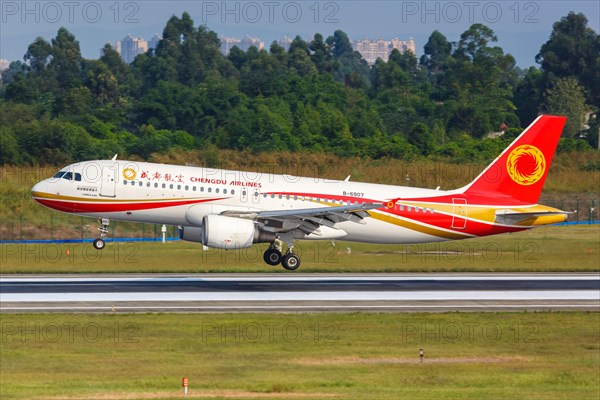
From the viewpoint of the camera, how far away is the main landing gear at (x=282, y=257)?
2087 inches

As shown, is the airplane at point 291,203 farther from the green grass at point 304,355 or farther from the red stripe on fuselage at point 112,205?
the green grass at point 304,355

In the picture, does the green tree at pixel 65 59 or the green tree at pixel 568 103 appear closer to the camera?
the green tree at pixel 568 103

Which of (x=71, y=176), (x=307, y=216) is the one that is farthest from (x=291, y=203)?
(x=71, y=176)

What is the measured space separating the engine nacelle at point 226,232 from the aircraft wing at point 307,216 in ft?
2.70

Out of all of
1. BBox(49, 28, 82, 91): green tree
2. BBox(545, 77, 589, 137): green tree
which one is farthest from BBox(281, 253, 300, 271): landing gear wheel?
BBox(49, 28, 82, 91): green tree

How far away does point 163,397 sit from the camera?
32.5 meters

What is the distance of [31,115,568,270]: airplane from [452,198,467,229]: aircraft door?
0.05 m

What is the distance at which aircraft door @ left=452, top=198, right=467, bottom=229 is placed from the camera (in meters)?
54.7

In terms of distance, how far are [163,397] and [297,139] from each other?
73906 mm

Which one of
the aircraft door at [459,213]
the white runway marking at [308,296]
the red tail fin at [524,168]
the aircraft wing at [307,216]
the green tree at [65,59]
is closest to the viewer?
the white runway marking at [308,296]

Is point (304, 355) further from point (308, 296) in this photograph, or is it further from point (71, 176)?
point (71, 176)

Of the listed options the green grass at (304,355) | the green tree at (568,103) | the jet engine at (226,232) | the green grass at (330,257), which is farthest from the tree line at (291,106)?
the green grass at (304,355)

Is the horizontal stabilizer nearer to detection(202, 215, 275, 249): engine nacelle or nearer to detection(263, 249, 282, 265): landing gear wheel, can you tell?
detection(263, 249, 282, 265): landing gear wheel

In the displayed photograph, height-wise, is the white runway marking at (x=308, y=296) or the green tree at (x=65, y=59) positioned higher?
the green tree at (x=65, y=59)
